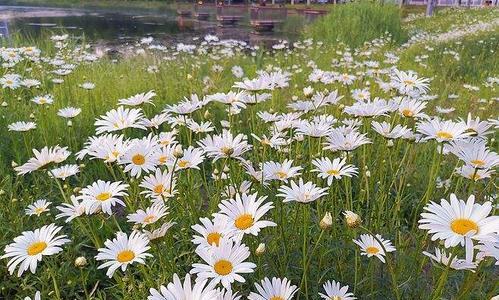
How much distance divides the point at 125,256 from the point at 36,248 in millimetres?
307

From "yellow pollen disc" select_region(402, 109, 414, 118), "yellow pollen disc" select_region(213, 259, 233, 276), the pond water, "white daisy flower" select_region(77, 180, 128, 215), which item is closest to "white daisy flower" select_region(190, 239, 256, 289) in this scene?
A: "yellow pollen disc" select_region(213, 259, 233, 276)

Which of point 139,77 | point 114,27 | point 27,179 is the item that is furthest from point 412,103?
point 114,27

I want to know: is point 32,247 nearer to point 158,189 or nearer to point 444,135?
point 158,189

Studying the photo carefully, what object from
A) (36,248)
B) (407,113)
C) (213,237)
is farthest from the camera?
(407,113)

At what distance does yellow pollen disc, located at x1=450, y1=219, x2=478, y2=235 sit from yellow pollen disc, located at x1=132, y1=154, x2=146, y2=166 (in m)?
0.93

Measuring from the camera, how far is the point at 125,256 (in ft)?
3.92

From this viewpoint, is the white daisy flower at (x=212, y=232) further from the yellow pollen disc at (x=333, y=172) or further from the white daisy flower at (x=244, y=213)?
the yellow pollen disc at (x=333, y=172)

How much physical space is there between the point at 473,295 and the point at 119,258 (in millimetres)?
1216

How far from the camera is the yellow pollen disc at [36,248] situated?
50.3 inches

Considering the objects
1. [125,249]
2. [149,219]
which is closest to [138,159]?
[149,219]

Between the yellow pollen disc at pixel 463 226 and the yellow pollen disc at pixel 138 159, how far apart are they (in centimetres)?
93

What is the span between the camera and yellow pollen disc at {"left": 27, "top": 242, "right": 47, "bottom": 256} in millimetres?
1277

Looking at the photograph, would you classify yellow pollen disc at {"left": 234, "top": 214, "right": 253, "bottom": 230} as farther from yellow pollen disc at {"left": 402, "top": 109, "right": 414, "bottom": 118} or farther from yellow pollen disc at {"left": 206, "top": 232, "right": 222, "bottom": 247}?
yellow pollen disc at {"left": 402, "top": 109, "right": 414, "bottom": 118}

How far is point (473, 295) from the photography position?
1556 mm
